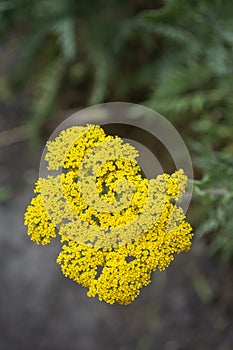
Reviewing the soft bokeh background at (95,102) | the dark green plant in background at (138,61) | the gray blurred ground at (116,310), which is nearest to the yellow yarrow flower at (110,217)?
the dark green plant in background at (138,61)

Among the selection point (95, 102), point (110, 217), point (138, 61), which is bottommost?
point (110, 217)

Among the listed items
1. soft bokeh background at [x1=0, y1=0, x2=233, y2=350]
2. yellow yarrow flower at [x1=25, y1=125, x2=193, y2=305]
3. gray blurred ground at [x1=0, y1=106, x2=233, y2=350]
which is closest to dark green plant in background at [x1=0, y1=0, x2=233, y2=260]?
soft bokeh background at [x1=0, y1=0, x2=233, y2=350]

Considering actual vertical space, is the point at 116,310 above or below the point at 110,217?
above

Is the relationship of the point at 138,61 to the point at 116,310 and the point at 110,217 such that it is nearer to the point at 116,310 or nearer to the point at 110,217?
the point at 116,310

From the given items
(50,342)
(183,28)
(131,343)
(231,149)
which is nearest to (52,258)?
(50,342)

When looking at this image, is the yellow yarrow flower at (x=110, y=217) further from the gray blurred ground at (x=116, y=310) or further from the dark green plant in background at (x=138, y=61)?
the gray blurred ground at (x=116, y=310)

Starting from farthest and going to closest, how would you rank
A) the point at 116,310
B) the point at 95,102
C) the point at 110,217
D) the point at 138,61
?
the point at 138,61 → the point at 116,310 → the point at 95,102 → the point at 110,217

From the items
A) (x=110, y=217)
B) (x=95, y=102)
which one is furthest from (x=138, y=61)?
(x=110, y=217)
